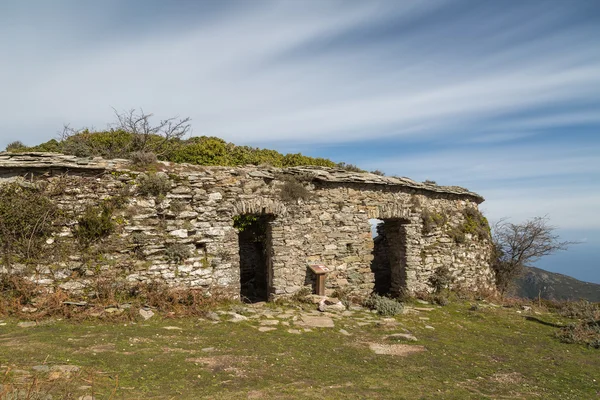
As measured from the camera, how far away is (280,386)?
17.0 ft

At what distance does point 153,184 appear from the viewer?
938cm

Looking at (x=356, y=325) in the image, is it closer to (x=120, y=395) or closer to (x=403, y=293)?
(x=403, y=293)

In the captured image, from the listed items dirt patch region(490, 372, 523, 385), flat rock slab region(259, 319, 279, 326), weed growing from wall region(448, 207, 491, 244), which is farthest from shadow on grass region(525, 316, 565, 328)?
flat rock slab region(259, 319, 279, 326)

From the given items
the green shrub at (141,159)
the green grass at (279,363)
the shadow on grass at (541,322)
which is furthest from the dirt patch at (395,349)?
the green shrub at (141,159)

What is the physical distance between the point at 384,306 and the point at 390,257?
341 cm

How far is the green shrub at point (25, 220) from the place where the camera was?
815 centimetres

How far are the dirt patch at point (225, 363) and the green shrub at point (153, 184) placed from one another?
4.73m

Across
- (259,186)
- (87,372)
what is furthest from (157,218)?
(87,372)

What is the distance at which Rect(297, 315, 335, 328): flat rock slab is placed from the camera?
8797 millimetres

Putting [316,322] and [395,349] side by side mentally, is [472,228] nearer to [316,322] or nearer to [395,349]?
[316,322]

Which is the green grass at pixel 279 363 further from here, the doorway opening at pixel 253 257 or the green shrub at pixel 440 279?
the green shrub at pixel 440 279

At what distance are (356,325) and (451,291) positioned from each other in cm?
614

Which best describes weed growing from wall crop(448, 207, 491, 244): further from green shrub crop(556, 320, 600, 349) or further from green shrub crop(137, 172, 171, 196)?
green shrub crop(137, 172, 171, 196)

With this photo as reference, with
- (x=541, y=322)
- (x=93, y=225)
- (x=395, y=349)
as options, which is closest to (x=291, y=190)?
(x=93, y=225)
